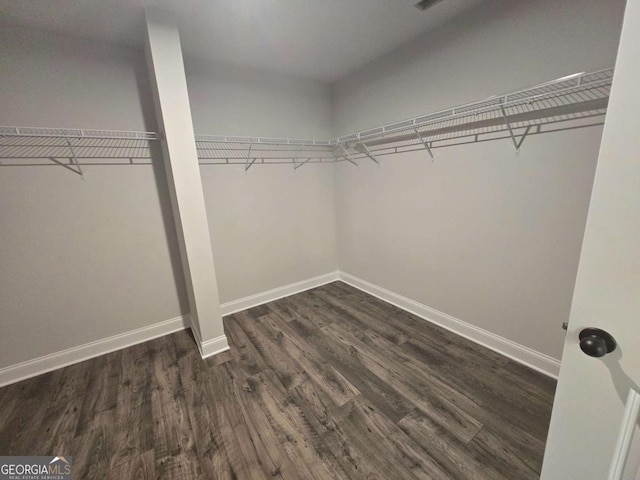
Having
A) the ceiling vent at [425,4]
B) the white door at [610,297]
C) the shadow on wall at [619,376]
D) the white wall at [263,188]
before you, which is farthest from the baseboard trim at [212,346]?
the ceiling vent at [425,4]

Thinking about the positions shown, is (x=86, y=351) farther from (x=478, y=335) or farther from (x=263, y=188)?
(x=478, y=335)

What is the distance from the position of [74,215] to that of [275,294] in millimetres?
1870

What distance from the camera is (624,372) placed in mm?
599

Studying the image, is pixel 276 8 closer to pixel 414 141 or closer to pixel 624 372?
pixel 414 141

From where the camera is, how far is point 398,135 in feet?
7.70

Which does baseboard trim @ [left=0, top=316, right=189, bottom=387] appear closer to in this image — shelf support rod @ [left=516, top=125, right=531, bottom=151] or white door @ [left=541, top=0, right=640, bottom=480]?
white door @ [left=541, top=0, right=640, bottom=480]

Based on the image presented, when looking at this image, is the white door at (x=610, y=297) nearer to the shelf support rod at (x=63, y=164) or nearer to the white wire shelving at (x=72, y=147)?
the white wire shelving at (x=72, y=147)

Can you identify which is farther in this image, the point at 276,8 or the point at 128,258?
the point at 128,258

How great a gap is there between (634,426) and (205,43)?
9.43ft

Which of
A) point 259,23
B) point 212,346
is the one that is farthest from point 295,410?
point 259,23

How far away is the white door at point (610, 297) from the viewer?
21.1 inches

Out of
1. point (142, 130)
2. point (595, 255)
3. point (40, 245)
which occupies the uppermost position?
point (142, 130)

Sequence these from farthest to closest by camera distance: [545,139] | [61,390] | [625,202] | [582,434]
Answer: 1. [61,390]
2. [545,139]
3. [582,434]
4. [625,202]

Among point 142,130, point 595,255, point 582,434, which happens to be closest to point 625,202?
point 595,255
